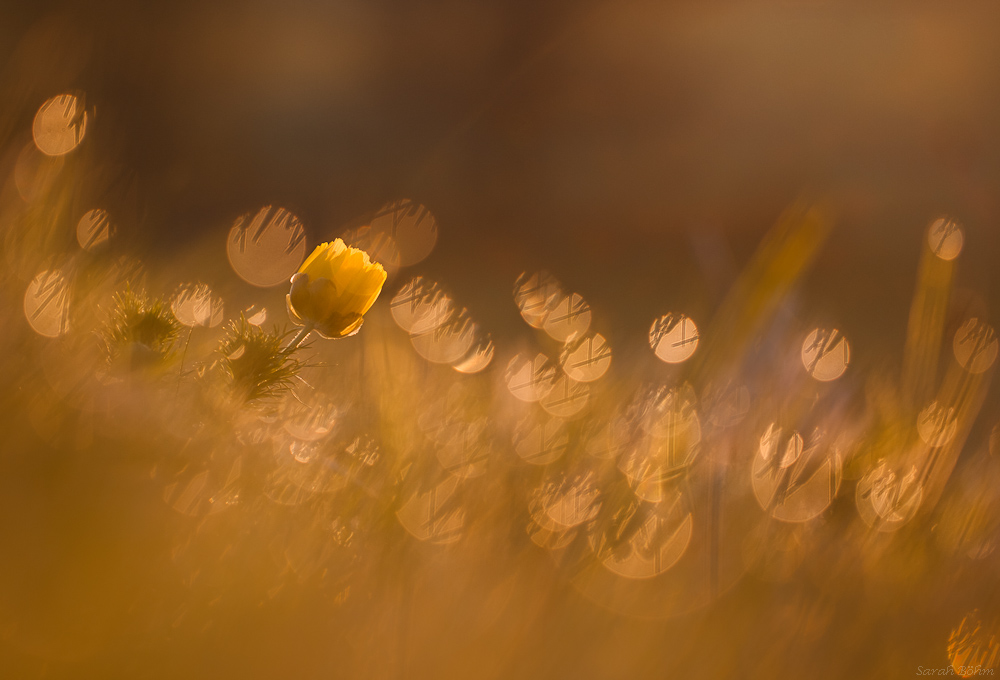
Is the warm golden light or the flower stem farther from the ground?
the warm golden light

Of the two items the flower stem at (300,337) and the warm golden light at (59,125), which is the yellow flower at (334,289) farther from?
the warm golden light at (59,125)

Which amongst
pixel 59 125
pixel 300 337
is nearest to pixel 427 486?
pixel 300 337

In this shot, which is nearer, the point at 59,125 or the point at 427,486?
the point at 427,486

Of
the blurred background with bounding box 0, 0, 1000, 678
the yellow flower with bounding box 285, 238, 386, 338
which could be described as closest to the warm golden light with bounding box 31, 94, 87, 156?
the blurred background with bounding box 0, 0, 1000, 678

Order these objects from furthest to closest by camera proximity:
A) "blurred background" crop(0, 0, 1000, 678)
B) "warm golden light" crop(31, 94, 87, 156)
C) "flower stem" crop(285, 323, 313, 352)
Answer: "warm golden light" crop(31, 94, 87, 156), "flower stem" crop(285, 323, 313, 352), "blurred background" crop(0, 0, 1000, 678)

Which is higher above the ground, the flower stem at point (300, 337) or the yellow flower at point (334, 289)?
the yellow flower at point (334, 289)

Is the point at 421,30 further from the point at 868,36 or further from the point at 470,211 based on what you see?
the point at 868,36

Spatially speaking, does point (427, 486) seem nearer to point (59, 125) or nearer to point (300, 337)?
point (300, 337)

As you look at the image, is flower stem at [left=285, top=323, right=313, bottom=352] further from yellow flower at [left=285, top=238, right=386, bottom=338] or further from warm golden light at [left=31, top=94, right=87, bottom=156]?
warm golden light at [left=31, top=94, right=87, bottom=156]

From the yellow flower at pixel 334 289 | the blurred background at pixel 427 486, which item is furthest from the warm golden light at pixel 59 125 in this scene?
the yellow flower at pixel 334 289
